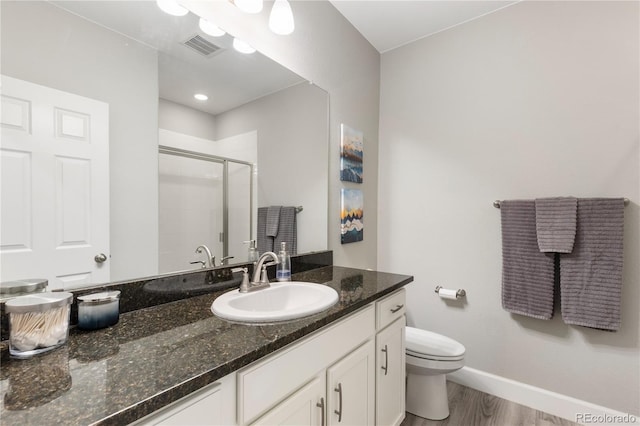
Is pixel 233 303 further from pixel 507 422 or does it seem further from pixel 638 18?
pixel 638 18

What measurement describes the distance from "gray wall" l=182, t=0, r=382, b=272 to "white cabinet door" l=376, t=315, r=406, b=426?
2.28ft

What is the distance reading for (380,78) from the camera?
8.27 feet

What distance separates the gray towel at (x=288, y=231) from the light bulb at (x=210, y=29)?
0.89 metres

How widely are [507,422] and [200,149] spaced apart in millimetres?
2255

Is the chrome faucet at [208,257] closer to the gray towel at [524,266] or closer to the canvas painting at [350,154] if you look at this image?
the canvas painting at [350,154]

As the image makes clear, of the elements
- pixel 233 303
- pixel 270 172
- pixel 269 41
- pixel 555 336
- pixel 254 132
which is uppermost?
pixel 269 41

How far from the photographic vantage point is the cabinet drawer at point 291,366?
749mm

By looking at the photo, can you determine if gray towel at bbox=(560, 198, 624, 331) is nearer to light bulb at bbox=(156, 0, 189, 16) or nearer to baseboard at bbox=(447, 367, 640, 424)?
baseboard at bbox=(447, 367, 640, 424)

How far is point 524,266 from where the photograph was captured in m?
1.80

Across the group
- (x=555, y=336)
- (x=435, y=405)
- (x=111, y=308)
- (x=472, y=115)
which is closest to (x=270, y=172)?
(x=111, y=308)

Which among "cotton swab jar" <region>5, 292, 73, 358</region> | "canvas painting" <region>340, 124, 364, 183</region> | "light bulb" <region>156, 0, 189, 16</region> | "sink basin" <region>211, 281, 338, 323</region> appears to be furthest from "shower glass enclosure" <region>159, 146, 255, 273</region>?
"canvas painting" <region>340, 124, 364, 183</region>

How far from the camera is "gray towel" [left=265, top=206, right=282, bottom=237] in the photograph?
158 cm

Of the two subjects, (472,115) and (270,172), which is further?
(472,115)

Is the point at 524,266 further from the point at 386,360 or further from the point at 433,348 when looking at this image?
the point at 386,360
